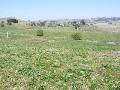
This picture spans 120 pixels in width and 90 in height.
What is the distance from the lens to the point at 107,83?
831 inches

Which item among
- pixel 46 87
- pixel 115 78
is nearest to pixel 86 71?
pixel 115 78

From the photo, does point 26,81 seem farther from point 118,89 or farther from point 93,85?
point 118,89

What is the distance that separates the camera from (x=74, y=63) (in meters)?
29.5

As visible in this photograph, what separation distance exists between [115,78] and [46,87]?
659cm

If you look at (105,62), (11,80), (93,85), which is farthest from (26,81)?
(105,62)

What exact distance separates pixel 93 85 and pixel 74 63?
9339 mm

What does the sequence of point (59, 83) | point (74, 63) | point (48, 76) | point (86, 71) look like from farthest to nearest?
point (74, 63)
point (86, 71)
point (48, 76)
point (59, 83)

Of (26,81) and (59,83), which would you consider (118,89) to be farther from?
(26,81)

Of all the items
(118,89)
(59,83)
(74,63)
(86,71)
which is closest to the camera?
(118,89)

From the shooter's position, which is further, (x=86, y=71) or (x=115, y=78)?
(x=86, y=71)

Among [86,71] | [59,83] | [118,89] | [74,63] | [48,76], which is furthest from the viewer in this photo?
[74,63]

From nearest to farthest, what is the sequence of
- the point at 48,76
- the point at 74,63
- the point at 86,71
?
the point at 48,76 → the point at 86,71 → the point at 74,63

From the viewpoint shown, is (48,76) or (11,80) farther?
(48,76)

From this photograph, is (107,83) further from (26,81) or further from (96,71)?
(26,81)
